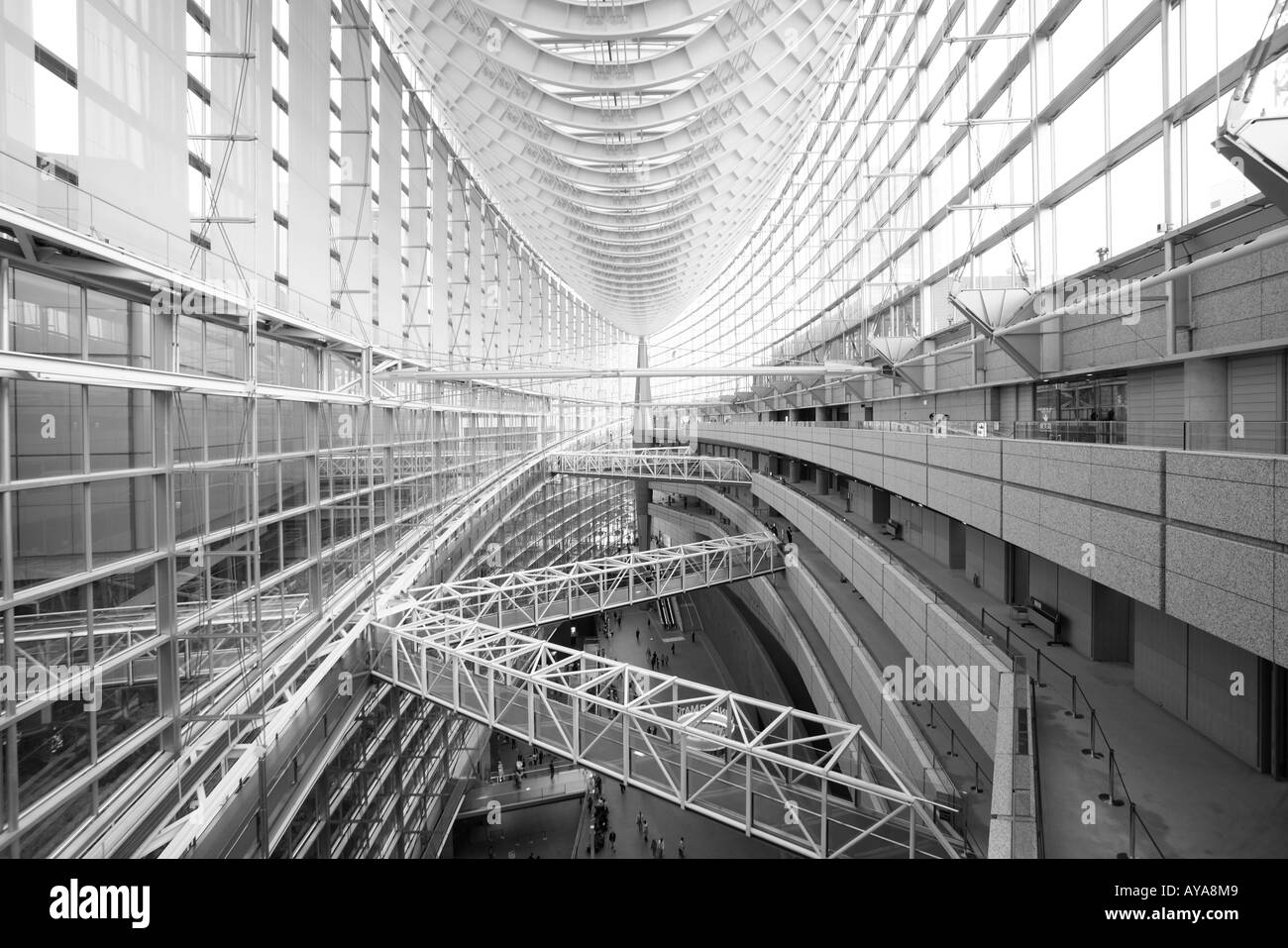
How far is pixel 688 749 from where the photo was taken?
34.5 ft

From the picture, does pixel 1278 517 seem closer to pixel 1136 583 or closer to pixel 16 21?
pixel 1136 583

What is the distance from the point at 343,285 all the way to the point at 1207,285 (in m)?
16.4

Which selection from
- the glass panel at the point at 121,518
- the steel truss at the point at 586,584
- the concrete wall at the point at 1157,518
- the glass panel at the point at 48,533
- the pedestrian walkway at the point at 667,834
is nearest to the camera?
the concrete wall at the point at 1157,518

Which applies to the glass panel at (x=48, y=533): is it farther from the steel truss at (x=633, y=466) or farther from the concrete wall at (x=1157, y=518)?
the steel truss at (x=633, y=466)

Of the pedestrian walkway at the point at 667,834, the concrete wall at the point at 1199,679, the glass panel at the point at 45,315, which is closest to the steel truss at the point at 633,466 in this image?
the pedestrian walkway at the point at 667,834

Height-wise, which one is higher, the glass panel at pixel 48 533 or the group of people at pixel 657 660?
the glass panel at pixel 48 533

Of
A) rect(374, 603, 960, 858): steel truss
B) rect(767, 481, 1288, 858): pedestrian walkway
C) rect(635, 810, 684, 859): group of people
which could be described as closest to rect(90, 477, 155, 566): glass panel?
rect(374, 603, 960, 858): steel truss

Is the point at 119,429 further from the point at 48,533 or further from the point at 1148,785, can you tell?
the point at 1148,785

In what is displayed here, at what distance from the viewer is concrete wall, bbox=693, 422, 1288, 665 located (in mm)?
5105

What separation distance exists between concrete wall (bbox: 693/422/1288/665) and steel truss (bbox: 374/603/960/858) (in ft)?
12.0

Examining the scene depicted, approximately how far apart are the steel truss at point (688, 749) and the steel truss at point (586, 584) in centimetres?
158

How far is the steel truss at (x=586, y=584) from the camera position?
1855 cm

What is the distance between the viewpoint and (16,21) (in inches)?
265
